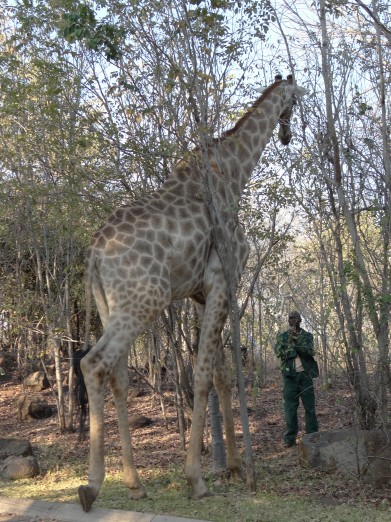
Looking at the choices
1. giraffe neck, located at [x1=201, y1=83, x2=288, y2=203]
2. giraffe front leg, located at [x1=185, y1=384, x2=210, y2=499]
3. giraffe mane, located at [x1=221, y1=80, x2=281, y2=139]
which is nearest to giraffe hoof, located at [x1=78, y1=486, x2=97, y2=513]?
giraffe front leg, located at [x1=185, y1=384, x2=210, y2=499]

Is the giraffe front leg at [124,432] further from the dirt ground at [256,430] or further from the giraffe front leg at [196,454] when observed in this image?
the dirt ground at [256,430]

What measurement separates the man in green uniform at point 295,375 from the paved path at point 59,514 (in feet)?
11.4

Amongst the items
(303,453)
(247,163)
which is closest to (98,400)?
(303,453)

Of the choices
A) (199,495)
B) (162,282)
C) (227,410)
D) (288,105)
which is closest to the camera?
(199,495)

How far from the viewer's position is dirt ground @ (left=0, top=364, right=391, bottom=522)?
6.38 metres

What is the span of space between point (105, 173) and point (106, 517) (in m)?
4.16

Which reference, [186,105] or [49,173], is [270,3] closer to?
[186,105]

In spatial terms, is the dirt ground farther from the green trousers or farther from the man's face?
the man's face

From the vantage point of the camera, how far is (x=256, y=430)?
391 inches

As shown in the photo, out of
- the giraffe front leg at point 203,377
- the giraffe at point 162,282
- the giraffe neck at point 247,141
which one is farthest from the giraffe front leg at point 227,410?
the giraffe neck at point 247,141

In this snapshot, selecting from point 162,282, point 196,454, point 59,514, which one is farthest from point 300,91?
point 59,514

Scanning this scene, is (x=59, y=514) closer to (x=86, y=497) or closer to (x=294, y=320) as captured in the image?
(x=86, y=497)

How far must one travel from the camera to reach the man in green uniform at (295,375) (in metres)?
8.52

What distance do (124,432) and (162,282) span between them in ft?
4.89
